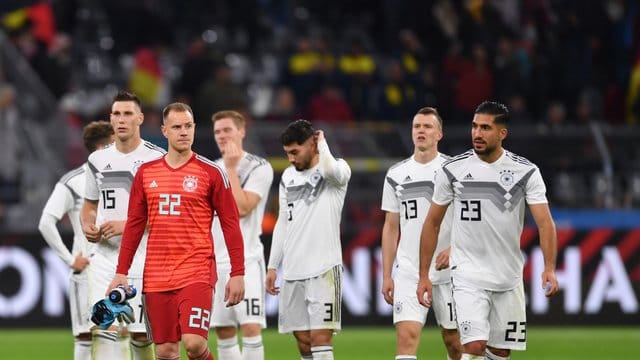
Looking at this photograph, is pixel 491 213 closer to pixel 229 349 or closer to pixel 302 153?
pixel 302 153

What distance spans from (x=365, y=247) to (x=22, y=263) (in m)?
4.69

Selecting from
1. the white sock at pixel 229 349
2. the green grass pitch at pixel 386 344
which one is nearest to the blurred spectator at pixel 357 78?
the green grass pitch at pixel 386 344

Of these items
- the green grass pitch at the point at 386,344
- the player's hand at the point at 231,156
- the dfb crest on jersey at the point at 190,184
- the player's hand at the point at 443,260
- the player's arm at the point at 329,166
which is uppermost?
the player's hand at the point at 231,156

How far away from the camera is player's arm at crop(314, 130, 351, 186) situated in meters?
12.1

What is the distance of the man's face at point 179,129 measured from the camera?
10.8 meters

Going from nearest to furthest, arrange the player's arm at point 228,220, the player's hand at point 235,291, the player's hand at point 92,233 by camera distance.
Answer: the player's hand at point 235,291, the player's arm at point 228,220, the player's hand at point 92,233

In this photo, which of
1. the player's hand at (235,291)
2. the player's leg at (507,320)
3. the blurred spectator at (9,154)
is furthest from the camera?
the blurred spectator at (9,154)

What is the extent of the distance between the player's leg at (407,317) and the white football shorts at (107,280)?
7.16 feet

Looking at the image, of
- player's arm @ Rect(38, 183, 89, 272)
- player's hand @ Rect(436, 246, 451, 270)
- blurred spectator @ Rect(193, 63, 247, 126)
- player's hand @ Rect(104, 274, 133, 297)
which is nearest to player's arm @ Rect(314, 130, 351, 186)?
player's hand @ Rect(436, 246, 451, 270)

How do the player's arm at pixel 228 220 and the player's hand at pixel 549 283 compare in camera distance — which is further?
the player's hand at pixel 549 283

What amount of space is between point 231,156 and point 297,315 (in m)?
1.73

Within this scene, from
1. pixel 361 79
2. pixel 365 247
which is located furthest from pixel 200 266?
pixel 361 79

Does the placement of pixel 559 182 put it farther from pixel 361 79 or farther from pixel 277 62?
pixel 277 62

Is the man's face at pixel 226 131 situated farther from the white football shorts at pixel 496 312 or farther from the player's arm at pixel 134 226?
the white football shorts at pixel 496 312
